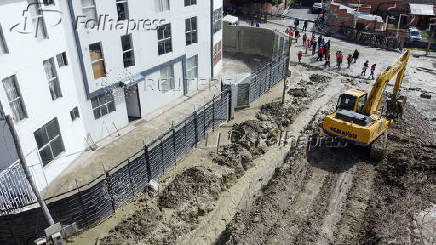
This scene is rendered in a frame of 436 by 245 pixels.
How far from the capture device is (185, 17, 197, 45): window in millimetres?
25777

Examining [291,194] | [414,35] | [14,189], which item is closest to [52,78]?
[14,189]

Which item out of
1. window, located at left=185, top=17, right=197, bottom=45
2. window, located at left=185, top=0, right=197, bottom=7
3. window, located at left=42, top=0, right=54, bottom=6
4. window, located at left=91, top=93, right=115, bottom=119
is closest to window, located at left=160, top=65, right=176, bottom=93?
window, located at left=185, top=17, right=197, bottom=45

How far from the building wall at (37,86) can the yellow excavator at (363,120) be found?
45.0ft

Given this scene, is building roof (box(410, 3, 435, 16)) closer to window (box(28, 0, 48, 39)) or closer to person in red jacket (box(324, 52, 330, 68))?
person in red jacket (box(324, 52, 330, 68))

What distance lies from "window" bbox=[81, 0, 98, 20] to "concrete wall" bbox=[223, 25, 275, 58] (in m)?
20.9

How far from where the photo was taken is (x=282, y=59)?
90.5 ft

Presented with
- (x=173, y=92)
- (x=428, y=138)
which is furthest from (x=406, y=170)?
(x=173, y=92)

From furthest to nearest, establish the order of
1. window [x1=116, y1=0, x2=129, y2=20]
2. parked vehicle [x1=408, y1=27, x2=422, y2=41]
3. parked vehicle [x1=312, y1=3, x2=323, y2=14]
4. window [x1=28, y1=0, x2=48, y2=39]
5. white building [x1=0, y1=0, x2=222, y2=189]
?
parked vehicle [x1=312, y1=3, x2=323, y2=14] → parked vehicle [x1=408, y1=27, x2=422, y2=41] → window [x1=116, y1=0, x2=129, y2=20] → window [x1=28, y1=0, x2=48, y2=39] → white building [x1=0, y1=0, x2=222, y2=189]

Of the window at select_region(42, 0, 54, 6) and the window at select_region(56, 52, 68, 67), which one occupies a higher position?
the window at select_region(42, 0, 54, 6)

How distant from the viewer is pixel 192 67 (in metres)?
27.7

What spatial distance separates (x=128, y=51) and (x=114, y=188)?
9.92 metres

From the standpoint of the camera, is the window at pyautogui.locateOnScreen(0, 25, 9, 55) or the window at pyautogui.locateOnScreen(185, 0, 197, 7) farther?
the window at pyautogui.locateOnScreen(185, 0, 197, 7)

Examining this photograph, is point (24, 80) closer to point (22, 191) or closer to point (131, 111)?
point (22, 191)

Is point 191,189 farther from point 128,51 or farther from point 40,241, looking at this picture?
point 128,51
